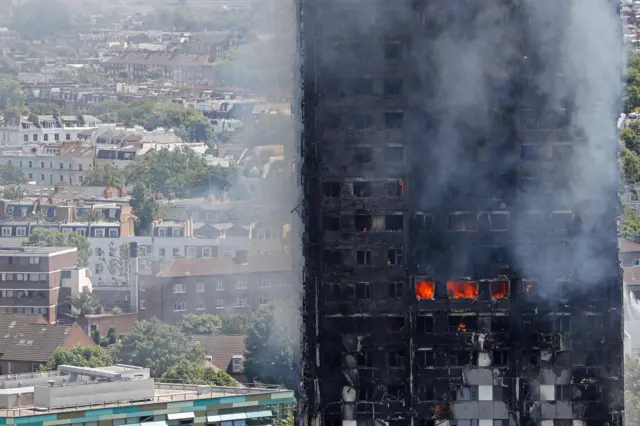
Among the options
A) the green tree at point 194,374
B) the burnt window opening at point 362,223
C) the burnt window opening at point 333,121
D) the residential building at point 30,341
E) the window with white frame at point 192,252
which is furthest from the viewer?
the window with white frame at point 192,252

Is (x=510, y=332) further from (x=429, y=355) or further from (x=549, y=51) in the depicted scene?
(x=549, y=51)

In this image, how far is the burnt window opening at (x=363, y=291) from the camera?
45844 mm

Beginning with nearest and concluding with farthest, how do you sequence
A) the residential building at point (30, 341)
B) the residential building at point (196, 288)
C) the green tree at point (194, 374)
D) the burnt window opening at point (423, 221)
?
the burnt window opening at point (423, 221) < the green tree at point (194, 374) < the residential building at point (30, 341) < the residential building at point (196, 288)

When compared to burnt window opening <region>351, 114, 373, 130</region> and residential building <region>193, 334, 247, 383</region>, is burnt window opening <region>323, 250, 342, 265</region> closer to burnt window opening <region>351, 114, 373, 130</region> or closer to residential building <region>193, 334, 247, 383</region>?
burnt window opening <region>351, 114, 373, 130</region>

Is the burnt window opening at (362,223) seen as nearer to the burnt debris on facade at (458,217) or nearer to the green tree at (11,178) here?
the burnt debris on facade at (458,217)

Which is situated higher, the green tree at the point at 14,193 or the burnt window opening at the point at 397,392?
the green tree at the point at 14,193

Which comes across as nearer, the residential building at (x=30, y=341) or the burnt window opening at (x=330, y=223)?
the burnt window opening at (x=330, y=223)

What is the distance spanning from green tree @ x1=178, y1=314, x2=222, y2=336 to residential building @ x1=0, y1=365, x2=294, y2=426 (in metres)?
41.9

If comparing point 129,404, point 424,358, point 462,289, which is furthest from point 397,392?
point 129,404

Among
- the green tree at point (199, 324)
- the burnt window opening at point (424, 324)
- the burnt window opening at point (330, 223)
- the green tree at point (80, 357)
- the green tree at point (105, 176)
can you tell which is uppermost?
the green tree at point (105, 176)

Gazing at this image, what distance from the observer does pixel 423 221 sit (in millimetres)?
46281

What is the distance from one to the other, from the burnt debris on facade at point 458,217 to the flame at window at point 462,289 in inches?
1.1

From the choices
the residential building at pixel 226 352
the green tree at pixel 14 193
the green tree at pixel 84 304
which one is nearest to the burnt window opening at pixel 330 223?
the residential building at pixel 226 352

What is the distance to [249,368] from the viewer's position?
4190 inches
